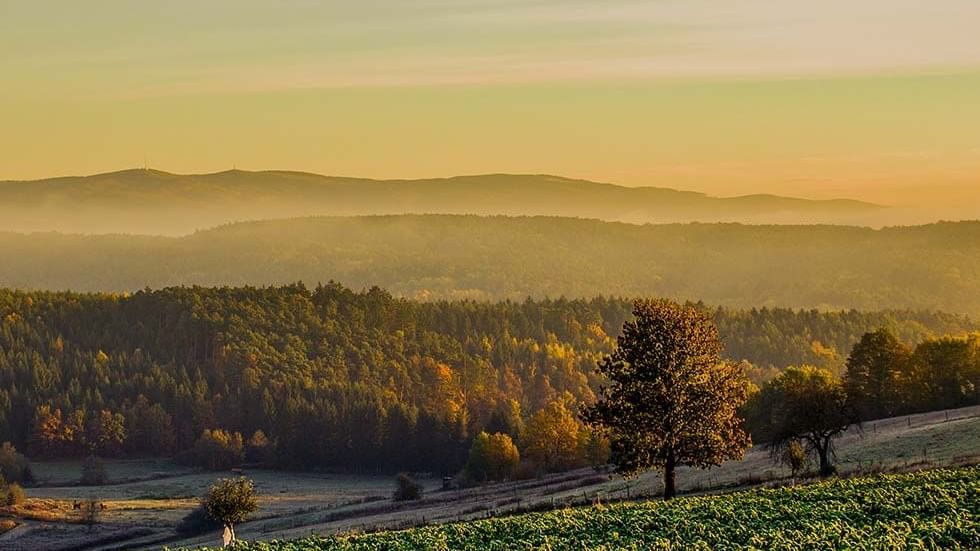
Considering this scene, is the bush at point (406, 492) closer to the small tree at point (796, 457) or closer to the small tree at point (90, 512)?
the small tree at point (90, 512)

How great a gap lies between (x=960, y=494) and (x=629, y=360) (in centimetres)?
2403

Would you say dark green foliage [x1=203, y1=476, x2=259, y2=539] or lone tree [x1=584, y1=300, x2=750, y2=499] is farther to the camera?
lone tree [x1=584, y1=300, x2=750, y2=499]

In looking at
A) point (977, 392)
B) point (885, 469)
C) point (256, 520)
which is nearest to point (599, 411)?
point (885, 469)

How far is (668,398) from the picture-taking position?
79.2 metres

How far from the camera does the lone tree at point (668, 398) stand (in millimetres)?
79438

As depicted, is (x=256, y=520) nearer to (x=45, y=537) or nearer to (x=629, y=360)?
(x=45, y=537)

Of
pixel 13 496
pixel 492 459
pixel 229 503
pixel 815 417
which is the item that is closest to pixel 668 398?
pixel 815 417

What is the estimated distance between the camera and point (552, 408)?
169875 mm

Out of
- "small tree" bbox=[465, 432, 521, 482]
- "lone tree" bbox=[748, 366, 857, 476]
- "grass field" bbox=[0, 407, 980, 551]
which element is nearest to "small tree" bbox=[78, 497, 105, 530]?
"grass field" bbox=[0, 407, 980, 551]

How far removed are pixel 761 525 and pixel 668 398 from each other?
83.3 ft

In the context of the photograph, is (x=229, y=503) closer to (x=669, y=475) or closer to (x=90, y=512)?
(x=669, y=475)

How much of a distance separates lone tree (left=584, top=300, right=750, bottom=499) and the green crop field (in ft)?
31.8

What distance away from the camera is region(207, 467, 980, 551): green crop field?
48281 millimetres

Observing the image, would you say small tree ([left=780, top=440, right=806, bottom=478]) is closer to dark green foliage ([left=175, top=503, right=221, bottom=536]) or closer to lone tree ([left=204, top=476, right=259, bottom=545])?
lone tree ([left=204, top=476, right=259, bottom=545])
